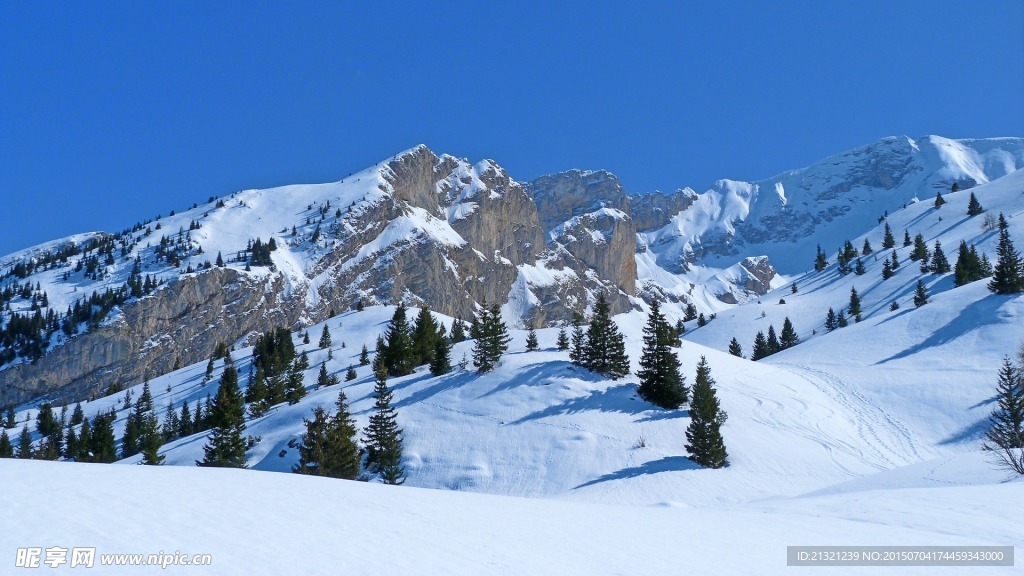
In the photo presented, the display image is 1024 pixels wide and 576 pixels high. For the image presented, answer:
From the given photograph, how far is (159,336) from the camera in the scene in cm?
17488

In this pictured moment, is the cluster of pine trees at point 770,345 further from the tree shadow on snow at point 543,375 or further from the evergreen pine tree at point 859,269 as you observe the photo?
the tree shadow on snow at point 543,375

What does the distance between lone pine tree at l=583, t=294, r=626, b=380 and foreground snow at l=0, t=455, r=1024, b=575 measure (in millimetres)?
34371

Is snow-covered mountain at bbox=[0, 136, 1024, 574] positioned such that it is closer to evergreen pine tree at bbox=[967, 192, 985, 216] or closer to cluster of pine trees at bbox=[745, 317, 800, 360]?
cluster of pine trees at bbox=[745, 317, 800, 360]

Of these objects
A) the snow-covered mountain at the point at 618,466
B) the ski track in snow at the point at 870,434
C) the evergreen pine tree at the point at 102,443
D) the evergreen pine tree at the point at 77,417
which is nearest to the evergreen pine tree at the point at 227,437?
the snow-covered mountain at the point at 618,466

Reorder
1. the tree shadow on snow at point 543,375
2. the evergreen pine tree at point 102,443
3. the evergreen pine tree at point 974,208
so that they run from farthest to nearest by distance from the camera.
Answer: the evergreen pine tree at point 974,208 < the evergreen pine tree at point 102,443 < the tree shadow on snow at point 543,375

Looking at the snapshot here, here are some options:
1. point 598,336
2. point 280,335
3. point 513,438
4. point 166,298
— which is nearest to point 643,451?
point 513,438

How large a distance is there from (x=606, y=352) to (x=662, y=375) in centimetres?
626

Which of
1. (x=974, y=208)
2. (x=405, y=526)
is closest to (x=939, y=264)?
(x=974, y=208)

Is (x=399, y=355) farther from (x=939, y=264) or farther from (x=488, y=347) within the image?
(x=939, y=264)

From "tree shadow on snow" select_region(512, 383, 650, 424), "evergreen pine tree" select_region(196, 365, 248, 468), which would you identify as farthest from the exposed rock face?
"tree shadow on snow" select_region(512, 383, 650, 424)

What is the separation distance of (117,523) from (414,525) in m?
4.46

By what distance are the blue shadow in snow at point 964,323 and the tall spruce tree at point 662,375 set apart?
2801 centimetres

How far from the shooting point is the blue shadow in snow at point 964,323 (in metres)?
62.6

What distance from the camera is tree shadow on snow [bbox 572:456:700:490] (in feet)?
119
